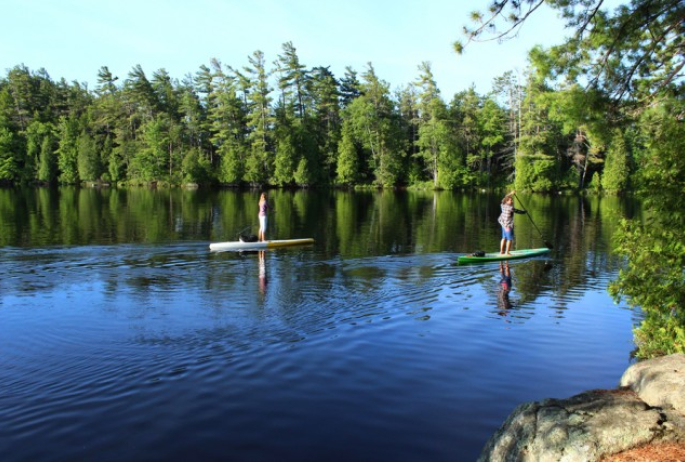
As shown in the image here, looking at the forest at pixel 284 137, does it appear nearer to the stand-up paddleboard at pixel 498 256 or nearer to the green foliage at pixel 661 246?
the stand-up paddleboard at pixel 498 256

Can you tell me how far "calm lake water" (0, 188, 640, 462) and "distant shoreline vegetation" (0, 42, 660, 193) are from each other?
54594 millimetres

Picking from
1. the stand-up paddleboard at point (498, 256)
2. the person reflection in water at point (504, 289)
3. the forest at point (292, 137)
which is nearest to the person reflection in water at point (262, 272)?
the person reflection in water at point (504, 289)

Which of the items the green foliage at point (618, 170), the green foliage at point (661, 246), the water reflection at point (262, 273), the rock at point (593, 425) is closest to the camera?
the rock at point (593, 425)

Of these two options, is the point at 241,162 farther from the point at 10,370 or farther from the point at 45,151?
the point at 10,370

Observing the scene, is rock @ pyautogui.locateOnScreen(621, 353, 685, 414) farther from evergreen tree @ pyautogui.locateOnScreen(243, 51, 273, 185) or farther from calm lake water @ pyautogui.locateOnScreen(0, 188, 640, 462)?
evergreen tree @ pyautogui.locateOnScreen(243, 51, 273, 185)

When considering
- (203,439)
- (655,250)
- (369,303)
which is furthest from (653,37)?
(203,439)

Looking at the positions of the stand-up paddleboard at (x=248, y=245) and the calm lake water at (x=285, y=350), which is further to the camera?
the stand-up paddleboard at (x=248, y=245)

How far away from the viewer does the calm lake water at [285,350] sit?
5.93m

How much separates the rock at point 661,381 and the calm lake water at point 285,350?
4.44 ft

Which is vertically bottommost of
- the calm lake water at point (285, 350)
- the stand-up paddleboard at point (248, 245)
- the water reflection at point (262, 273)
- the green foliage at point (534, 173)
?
the calm lake water at point (285, 350)

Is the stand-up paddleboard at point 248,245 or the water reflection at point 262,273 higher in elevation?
the stand-up paddleboard at point 248,245

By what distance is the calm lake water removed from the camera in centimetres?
593

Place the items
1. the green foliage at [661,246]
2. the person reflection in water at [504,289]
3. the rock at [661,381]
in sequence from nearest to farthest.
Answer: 1. the rock at [661,381]
2. the green foliage at [661,246]
3. the person reflection in water at [504,289]

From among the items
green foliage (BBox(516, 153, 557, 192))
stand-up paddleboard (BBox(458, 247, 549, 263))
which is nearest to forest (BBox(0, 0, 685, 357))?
green foliage (BBox(516, 153, 557, 192))
